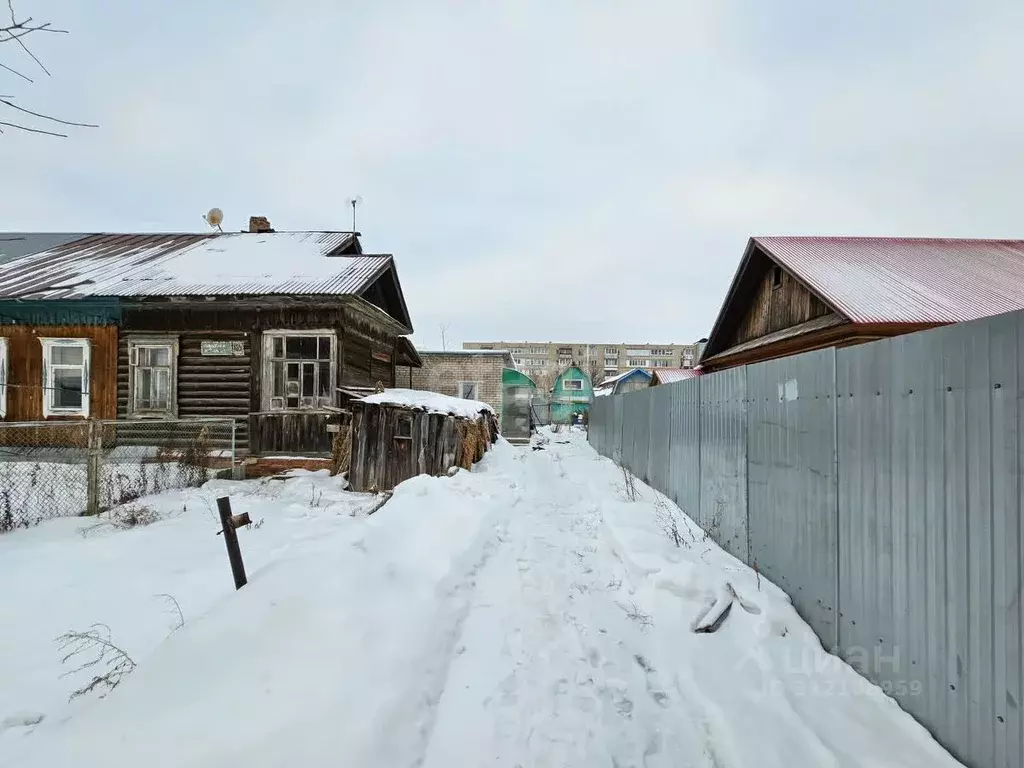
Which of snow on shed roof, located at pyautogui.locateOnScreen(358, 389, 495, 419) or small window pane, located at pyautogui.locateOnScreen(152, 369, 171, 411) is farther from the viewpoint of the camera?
small window pane, located at pyautogui.locateOnScreen(152, 369, 171, 411)

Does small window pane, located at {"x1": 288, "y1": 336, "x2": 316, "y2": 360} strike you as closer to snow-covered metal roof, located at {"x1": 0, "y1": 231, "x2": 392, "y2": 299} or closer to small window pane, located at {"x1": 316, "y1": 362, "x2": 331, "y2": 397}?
small window pane, located at {"x1": 316, "y1": 362, "x2": 331, "y2": 397}

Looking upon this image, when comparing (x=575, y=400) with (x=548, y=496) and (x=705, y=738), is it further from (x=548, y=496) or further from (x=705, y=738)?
(x=705, y=738)

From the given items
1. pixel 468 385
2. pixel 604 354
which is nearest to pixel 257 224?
pixel 468 385

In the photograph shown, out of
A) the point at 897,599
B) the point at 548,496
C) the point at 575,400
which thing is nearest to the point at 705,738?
the point at 897,599

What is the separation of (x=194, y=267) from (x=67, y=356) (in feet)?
11.2

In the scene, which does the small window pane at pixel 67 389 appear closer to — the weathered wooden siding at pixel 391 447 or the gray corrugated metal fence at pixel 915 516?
the weathered wooden siding at pixel 391 447

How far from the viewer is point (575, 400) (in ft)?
132

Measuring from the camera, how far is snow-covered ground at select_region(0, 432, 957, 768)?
2068 mm

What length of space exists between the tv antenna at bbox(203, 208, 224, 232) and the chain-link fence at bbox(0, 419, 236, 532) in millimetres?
8650

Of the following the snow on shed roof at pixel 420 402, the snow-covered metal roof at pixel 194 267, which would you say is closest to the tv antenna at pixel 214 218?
the snow-covered metal roof at pixel 194 267

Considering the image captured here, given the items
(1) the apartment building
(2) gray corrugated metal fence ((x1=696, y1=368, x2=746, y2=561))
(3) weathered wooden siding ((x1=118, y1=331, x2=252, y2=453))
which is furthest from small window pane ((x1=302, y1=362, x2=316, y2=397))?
(1) the apartment building

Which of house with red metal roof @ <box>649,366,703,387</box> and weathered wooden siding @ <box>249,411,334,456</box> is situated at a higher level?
house with red metal roof @ <box>649,366,703,387</box>

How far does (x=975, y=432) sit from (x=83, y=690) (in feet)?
15.5

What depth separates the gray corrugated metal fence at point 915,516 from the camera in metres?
1.85
